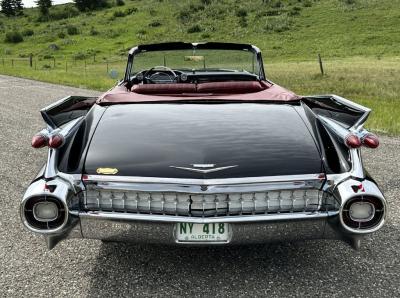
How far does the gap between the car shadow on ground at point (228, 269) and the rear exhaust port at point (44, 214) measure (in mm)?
543

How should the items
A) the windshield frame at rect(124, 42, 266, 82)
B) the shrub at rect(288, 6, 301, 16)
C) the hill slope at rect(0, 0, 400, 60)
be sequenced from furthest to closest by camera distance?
1. the shrub at rect(288, 6, 301, 16)
2. the hill slope at rect(0, 0, 400, 60)
3. the windshield frame at rect(124, 42, 266, 82)

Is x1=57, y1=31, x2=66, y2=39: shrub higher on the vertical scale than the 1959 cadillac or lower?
lower

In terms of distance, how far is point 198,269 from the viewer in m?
3.25

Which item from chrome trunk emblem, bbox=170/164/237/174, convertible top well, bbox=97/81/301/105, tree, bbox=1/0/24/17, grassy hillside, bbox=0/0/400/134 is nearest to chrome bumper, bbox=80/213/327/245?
chrome trunk emblem, bbox=170/164/237/174

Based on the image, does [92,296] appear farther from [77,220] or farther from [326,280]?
[326,280]

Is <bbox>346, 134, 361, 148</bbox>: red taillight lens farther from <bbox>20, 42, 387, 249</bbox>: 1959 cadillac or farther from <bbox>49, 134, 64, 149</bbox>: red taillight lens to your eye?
<bbox>49, 134, 64, 149</bbox>: red taillight lens

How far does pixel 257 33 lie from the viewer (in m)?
53.9

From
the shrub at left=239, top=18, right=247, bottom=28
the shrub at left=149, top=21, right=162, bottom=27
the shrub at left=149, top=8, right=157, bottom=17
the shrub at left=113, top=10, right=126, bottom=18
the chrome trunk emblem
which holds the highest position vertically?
the chrome trunk emblem

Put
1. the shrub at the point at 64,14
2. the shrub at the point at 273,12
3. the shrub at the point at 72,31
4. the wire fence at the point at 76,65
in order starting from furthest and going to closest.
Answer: the shrub at the point at 64,14 < the shrub at the point at 72,31 < the shrub at the point at 273,12 < the wire fence at the point at 76,65

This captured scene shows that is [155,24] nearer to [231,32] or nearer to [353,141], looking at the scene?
[231,32]

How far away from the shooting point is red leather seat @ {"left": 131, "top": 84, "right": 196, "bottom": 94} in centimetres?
391

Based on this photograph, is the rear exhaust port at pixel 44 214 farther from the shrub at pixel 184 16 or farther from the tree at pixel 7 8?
the tree at pixel 7 8

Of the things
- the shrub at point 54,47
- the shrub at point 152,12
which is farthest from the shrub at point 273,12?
the shrub at point 54,47

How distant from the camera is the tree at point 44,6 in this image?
3629 inches
